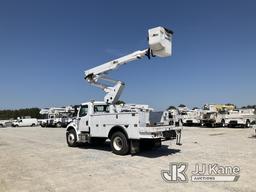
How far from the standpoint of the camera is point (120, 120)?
1196 cm

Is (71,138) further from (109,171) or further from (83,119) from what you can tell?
(109,171)

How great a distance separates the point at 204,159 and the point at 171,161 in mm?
1340

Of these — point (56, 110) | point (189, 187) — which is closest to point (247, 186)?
point (189, 187)

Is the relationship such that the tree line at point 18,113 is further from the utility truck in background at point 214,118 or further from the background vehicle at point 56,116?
the utility truck in background at point 214,118

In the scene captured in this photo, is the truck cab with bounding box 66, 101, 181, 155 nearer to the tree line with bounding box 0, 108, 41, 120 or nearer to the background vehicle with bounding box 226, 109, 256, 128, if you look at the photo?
the background vehicle with bounding box 226, 109, 256, 128

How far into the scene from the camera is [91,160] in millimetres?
10766

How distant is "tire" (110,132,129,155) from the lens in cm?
1175

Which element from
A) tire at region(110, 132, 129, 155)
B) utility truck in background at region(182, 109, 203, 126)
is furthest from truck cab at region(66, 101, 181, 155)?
utility truck in background at region(182, 109, 203, 126)

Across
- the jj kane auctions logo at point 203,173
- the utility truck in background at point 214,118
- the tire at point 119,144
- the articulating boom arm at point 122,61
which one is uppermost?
the articulating boom arm at point 122,61

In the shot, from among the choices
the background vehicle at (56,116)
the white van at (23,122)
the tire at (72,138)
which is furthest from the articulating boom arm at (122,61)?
the white van at (23,122)

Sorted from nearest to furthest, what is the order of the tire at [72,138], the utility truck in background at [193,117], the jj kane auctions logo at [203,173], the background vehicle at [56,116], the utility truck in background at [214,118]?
the jj kane auctions logo at [203,173] < the tire at [72,138] < the utility truck in background at [214,118] < the utility truck in background at [193,117] < the background vehicle at [56,116]

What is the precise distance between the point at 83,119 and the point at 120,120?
9.95ft

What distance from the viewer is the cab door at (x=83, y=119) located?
14.1 metres

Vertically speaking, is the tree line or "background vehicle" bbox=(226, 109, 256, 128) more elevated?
the tree line
